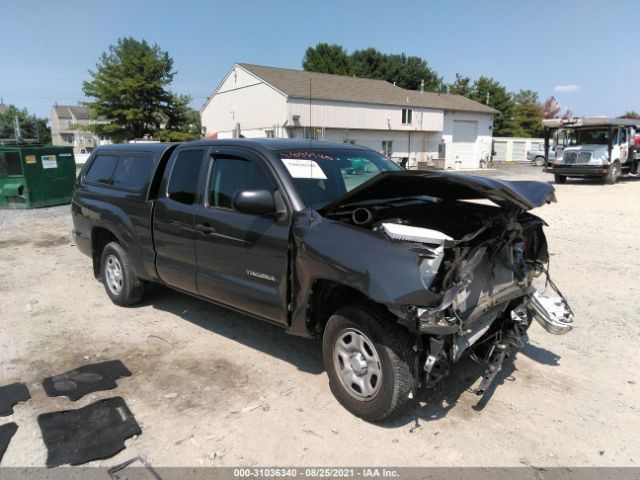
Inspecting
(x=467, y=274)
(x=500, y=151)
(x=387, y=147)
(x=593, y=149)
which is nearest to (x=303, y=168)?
(x=467, y=274)

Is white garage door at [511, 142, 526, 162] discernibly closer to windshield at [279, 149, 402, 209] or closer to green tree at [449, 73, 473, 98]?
green tree at [449, 73, 473, 98]

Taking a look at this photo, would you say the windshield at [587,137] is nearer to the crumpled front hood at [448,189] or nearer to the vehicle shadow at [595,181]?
the vehicle shadow at [595,181]

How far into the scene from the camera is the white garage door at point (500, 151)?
47.8 meters

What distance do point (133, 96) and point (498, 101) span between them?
4604 centimetres

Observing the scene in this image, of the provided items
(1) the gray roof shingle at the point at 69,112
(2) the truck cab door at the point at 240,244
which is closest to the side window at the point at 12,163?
(2) the truck cab door at the point at 240,244

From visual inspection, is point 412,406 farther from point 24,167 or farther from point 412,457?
point 24,167

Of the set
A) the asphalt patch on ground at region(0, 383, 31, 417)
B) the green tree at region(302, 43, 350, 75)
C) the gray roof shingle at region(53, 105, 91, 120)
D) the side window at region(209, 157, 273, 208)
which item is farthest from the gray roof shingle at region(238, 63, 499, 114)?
the gray roof shingle at region(53, 105, 91, 120)

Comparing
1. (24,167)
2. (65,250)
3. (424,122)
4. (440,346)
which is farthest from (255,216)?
(424,122)

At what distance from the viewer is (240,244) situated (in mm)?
3920

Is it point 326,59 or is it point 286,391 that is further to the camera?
point 326,59

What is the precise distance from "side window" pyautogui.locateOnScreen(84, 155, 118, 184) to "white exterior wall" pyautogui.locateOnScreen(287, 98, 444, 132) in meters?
25.8

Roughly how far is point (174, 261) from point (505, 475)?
3320mm

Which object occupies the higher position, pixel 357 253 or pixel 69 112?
pixel 69 112

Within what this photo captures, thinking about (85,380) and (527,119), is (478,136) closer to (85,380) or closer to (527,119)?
(527,119)
